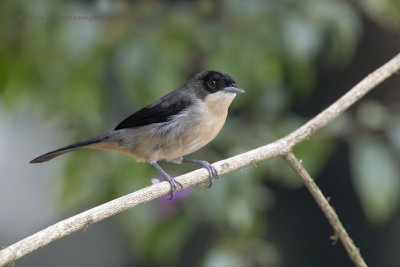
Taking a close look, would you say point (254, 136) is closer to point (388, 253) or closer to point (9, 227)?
point (388, 253)

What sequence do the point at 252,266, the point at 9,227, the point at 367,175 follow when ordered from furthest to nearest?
1. the point at 9,227
2. the point at 252,266
3. the point at 367,175

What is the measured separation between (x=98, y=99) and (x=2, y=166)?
9.89ft

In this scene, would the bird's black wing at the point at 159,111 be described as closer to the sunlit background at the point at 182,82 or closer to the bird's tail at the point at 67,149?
the sunlit background at the point at 182,82

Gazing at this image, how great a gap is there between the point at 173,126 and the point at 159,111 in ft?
0.47

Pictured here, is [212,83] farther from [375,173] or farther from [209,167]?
[375,173]

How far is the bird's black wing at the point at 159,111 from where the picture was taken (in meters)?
3.49

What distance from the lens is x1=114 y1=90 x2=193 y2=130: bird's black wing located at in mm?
3494

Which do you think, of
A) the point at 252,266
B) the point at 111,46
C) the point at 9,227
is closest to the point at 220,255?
the point at 252,266

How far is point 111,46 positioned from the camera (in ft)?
12.4

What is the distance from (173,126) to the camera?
138 inches

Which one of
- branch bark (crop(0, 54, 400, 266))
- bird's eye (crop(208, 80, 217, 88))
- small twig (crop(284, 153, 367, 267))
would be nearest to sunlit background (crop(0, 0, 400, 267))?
bird's eye (crop(208, 80, 217, 88))

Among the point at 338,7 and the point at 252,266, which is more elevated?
the point at 338,7

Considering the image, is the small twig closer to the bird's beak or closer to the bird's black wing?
the bird's beak

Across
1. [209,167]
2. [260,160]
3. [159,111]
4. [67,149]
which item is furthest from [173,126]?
[260,160]
